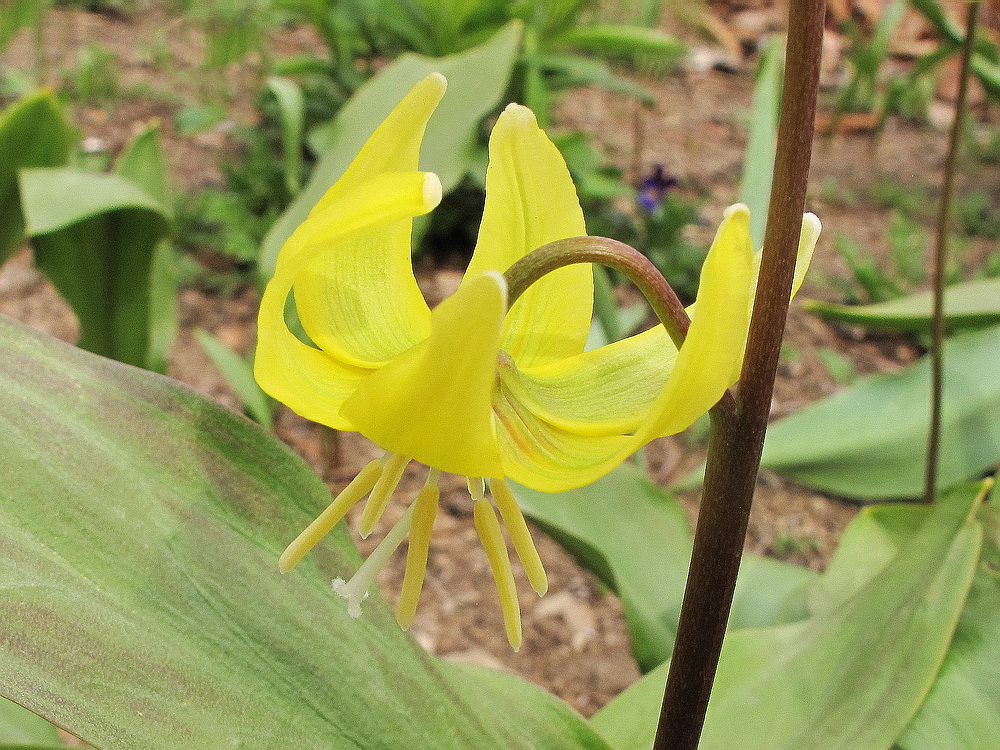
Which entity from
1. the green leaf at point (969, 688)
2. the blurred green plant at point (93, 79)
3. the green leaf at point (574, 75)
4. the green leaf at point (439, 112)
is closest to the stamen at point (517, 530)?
the green leaf at point (969, 688)

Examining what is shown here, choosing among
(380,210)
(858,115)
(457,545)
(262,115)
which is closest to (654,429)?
(380,210)

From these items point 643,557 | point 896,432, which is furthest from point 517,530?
point 896,432

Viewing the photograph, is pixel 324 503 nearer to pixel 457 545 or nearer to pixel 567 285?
pixel 567 285

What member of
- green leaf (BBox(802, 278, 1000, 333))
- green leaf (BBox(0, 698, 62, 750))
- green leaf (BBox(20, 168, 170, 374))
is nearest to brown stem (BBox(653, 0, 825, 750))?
green leaf (BBox(0, 698, 62, 750))

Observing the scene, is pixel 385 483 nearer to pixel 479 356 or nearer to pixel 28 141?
pixel 479 356

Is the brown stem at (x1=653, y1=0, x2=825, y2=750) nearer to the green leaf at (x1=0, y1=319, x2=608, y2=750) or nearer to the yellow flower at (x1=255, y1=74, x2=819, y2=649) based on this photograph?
the yellow flower at (x1=255, y1=74, x2=819, y2=649)

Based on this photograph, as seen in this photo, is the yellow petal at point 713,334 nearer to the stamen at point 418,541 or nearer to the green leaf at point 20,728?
the stamen at point 418,541
